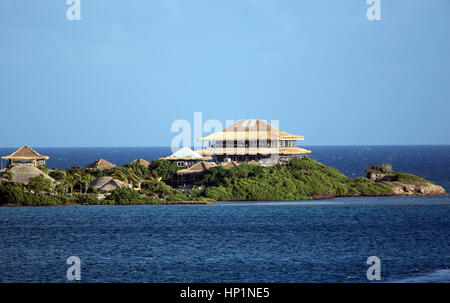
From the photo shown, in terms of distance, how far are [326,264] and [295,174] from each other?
36787mm

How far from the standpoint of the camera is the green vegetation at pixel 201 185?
68.1 m

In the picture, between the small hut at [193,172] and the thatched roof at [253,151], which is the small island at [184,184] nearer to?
the small hut at [193,172]

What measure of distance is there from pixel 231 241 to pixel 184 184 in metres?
29.3

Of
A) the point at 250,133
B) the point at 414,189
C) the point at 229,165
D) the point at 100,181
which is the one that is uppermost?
the point at 250,133

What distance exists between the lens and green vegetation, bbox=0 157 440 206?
68.1 m

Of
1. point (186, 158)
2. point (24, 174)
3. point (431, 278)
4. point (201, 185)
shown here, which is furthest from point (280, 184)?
point (431, 278)

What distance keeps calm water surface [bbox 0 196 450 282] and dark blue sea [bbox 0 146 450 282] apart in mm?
67

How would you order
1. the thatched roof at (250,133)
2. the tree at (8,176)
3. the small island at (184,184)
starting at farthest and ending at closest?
1. the thatched roof at (250,133)
2. the small island at (184,184)
3. the tree at (8,176)

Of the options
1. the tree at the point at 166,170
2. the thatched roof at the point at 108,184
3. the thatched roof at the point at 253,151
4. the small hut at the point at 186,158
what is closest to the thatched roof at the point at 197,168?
the tree at the point at 166,170

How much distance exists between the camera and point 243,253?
43781 millimetres

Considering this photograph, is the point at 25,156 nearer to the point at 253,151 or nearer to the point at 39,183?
the point at 39,183

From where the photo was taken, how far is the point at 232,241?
4850 cm

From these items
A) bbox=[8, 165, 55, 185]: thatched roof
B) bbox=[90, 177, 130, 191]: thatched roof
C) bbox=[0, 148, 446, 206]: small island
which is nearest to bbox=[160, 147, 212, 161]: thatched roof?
bbox=[0, 148, 446, 206]: small island

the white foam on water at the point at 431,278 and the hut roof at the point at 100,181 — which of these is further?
the hut roof at the point at 100,181
